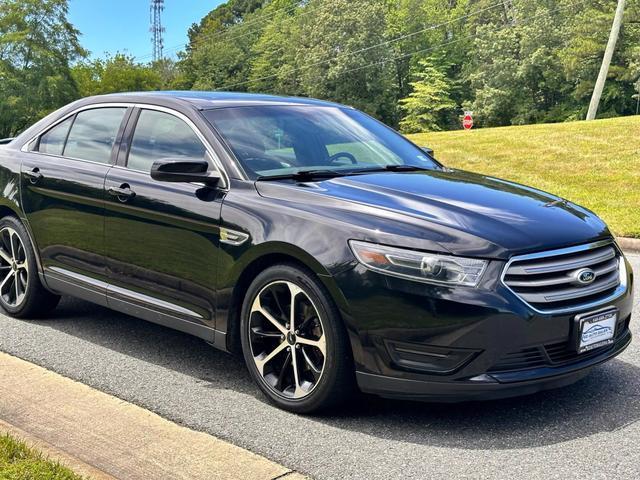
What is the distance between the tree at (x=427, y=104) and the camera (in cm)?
7575

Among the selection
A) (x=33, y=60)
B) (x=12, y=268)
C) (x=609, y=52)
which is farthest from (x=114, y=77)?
(x=12, y=268)

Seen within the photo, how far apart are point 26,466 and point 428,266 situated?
190 cm

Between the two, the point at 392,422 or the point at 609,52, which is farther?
the point at 609,52

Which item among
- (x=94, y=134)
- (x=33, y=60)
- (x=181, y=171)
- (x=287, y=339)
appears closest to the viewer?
(x=287, y=339)

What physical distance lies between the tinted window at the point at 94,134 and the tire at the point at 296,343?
1780 mm

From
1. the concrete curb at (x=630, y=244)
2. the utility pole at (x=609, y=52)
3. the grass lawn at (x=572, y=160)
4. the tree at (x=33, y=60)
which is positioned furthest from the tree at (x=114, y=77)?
the concrete curb at (x=630, y=244)

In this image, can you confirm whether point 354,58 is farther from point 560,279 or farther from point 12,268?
A: point 560,279

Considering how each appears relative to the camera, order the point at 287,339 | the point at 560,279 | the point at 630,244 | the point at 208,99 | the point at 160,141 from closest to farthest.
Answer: the point at 560,279 → the point at 287,339 → the point at 160,141 → the point at 208,99 → the point at 630,244

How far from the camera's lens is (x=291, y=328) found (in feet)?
13.6

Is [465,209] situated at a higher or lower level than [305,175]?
lower

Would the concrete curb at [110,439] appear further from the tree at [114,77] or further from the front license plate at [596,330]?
the tree at [114,77]

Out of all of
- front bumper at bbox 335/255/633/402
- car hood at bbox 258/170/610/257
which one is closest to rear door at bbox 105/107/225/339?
car hood at bbox 258/170/610/257

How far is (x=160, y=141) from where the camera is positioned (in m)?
5.12

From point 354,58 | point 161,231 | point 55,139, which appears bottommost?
point 161,231
